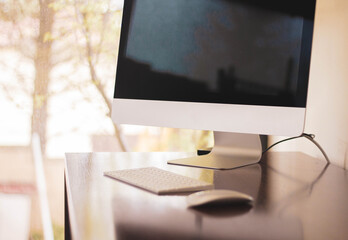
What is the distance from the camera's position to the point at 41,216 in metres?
2.56

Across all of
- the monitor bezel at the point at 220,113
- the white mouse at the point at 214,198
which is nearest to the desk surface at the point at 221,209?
the white mouse at the point at 214,198

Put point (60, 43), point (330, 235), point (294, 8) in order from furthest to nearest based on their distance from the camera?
point (60, 43) → point (294, 8) → point (330, 235)

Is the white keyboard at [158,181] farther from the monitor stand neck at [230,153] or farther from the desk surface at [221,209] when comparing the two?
the monitor stand neck at [230,153]

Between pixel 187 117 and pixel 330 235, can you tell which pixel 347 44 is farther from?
pixel 330 235

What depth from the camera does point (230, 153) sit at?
1.33 meters

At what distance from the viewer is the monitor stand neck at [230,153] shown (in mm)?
1205

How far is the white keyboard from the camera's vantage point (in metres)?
0.87

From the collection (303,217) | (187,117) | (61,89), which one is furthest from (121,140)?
(303,217)

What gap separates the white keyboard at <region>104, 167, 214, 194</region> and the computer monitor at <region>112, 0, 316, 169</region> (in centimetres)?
22

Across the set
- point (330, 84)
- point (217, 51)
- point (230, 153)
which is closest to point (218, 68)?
point (217, 51)

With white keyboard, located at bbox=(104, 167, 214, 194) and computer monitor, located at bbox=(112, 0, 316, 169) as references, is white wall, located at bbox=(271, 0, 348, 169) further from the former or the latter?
white keyboard, located at bbox=(104, 167, 214, 194)

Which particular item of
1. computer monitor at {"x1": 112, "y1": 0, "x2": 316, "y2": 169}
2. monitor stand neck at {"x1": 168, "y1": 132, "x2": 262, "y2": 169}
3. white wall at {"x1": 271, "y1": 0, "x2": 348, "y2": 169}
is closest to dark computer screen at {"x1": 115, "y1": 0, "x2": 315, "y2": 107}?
computer monitor at {"x1": 112, "y1": 0, "x2": 316, "y2": 169}

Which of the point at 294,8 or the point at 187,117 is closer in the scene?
the point at 294,8

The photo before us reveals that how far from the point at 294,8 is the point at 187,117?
1.27 ft
